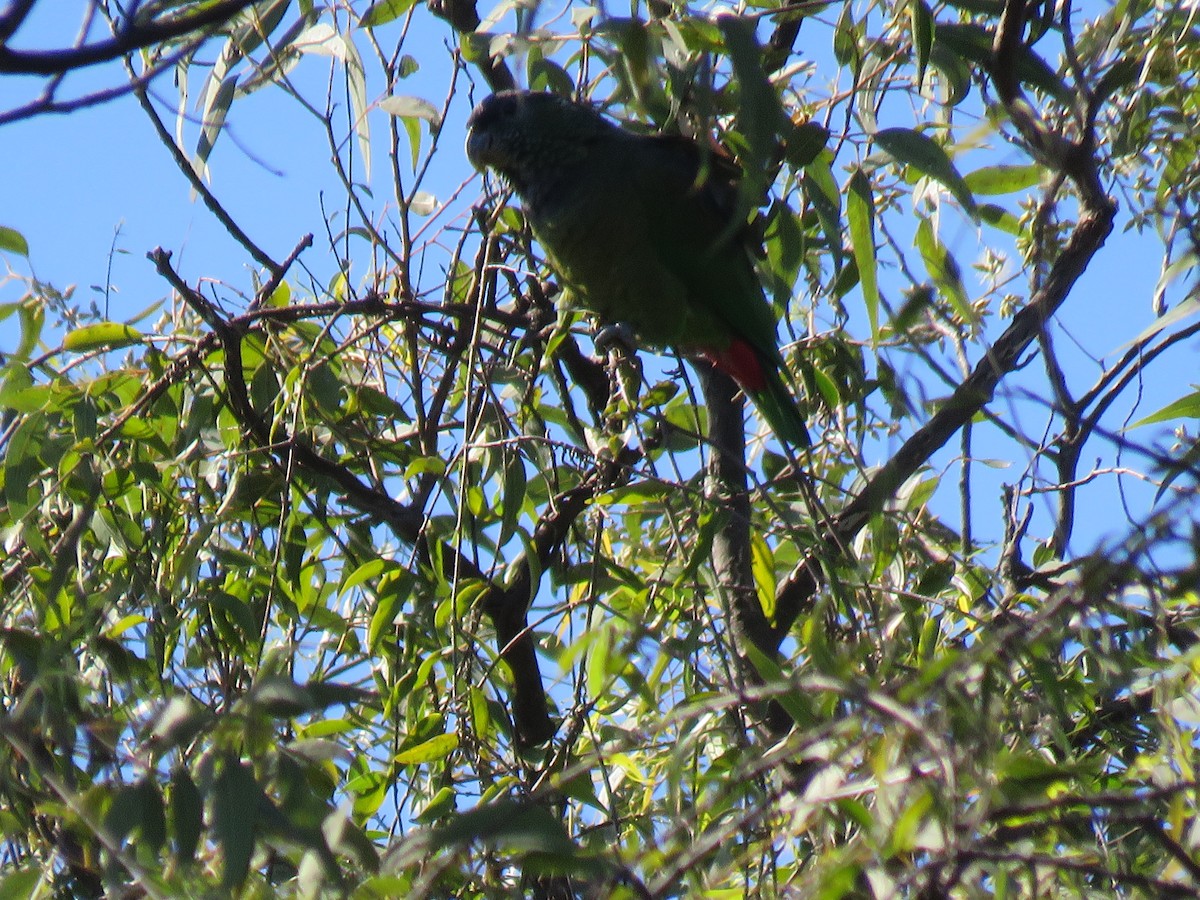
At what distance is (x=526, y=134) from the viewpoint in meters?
2.11

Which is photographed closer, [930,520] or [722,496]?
[722,496]

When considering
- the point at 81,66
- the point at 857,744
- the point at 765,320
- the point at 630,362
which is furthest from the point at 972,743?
the point at 765,320

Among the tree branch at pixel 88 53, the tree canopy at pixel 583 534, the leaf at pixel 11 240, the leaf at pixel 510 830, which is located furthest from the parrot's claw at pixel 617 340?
the tree branch at pixel 88 53

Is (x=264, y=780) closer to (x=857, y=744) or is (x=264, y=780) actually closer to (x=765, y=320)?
(x=857, y=744)

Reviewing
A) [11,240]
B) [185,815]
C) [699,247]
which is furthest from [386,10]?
[185,815]

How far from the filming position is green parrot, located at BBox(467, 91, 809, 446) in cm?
206

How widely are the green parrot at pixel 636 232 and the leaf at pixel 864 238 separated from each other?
60 centimetres

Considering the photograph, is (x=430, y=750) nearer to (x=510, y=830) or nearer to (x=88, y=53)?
(x=510, y=830)

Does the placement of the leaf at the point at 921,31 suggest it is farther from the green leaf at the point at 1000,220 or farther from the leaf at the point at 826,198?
the green leaf at the point at 1000,220

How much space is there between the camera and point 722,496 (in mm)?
1700

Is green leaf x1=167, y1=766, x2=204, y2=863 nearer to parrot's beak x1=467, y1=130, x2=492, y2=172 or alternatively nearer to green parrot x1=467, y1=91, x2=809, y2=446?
green parrot x1=467, y1=91, x2=809, y2=446

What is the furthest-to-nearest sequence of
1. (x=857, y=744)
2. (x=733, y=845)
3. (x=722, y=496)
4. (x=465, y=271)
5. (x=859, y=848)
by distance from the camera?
(x=465, y=271)
(x=722, y=496)
(x=733, y=845)
(x=857, y=744)
(x=859, y=848)

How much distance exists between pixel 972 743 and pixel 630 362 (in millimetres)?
1081

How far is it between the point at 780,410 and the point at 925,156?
2.58ft
